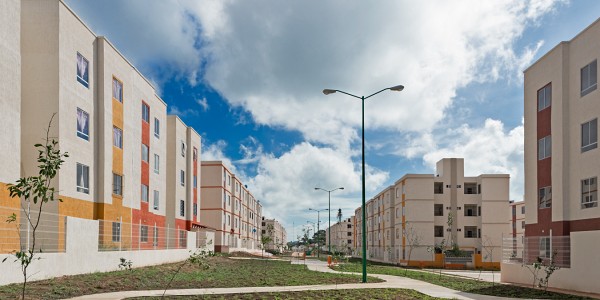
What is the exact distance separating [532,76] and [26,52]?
28.8 meters

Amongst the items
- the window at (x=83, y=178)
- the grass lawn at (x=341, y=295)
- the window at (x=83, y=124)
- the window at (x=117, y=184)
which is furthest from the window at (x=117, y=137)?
the grass lawn at (x=341, y=295)

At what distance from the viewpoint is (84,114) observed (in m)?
27.0

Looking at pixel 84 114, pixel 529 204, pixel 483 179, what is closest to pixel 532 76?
pixel 529 204

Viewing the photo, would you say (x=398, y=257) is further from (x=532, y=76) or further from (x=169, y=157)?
(x=532, y=76)

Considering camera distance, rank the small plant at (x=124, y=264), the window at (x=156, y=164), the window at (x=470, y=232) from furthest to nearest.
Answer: the window at (x=470, y=232) → the window at (x=156, y=164) → the small plant at (x=124, y=264)

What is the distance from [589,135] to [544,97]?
4837 mm

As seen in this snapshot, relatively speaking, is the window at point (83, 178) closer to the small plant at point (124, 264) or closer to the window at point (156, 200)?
the small plant at point (124, 264)

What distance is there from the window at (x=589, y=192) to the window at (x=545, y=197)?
293 cm

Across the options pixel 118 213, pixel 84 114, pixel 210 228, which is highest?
pixel 84 114

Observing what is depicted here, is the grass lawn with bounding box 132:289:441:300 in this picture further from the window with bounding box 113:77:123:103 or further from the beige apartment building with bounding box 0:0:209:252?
the window with bounding box 113:77:123:103

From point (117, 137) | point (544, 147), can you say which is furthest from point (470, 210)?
point (117, 137)

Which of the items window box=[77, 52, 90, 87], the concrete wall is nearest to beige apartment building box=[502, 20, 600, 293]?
the concrete wall

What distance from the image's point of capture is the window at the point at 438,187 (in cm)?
6619

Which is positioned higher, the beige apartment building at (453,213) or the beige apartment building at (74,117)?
the beige apartment building at (74,117)
